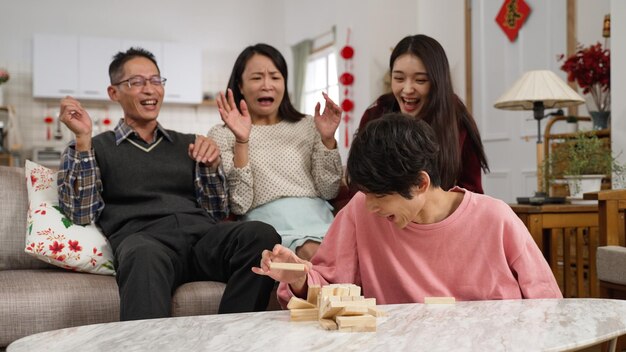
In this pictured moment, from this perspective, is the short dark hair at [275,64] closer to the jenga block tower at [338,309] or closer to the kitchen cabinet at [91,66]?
the jenga block tower at [338,309]

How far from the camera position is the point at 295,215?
2531 millimetres

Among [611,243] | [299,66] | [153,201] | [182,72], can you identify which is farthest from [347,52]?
[153,201]

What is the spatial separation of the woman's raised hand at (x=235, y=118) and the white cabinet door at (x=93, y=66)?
18.1 ft

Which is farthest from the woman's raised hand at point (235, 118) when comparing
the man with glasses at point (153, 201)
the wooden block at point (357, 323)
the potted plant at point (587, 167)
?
the potted plant at point (587, 167)

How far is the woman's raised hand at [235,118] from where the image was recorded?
2488 millimetres

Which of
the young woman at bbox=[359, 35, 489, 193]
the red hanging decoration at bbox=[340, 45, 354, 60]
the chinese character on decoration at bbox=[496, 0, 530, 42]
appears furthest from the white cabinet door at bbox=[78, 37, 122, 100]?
the young woman at bbox=[359, 35, 489, 193]

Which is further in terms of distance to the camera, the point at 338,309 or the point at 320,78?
the point at 320,78

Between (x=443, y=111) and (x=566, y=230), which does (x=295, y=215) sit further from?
(x=566, y=230)

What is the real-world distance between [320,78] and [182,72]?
1.60m

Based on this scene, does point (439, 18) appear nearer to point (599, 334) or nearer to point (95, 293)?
point (95, 293)

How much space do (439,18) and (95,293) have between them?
5.05 metres

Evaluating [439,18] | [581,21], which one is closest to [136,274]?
[581,21]

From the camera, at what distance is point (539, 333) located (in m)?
1.12

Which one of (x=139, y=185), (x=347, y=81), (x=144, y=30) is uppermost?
(x=144, y=30)
